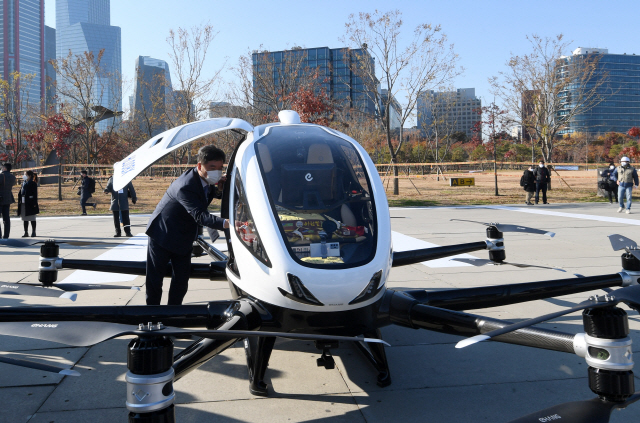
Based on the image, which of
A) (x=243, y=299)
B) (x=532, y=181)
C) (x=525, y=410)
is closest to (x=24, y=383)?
(x=243, y=299)

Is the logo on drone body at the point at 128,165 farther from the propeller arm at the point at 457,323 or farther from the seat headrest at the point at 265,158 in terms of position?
the propeller arm at the point at 457,323

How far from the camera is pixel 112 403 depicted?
11.8 feet

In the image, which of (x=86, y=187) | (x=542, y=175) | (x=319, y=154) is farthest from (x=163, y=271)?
(x=542, y=175)

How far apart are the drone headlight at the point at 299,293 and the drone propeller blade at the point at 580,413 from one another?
1.39 meters

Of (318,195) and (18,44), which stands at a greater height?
(18,44)

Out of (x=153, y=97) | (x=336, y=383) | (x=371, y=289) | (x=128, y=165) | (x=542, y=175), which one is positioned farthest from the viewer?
(x=153, y=97)

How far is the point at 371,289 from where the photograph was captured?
3.40 metres

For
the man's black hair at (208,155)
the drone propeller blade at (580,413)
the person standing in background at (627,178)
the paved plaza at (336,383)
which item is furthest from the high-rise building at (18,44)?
the drone propeller blade at (580,413)

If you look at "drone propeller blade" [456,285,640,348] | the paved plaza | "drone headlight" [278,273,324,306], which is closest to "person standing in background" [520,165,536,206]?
the paved plaza

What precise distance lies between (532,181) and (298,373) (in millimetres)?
18839

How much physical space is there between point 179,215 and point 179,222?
0.21 ft

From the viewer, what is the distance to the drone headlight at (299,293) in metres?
3.24

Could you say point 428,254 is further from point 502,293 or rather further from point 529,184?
point 529,184

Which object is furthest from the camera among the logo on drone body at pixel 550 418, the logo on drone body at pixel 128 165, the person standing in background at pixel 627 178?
the person standing in background at pixel 627 178
